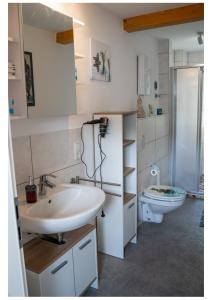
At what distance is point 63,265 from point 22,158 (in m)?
0.72

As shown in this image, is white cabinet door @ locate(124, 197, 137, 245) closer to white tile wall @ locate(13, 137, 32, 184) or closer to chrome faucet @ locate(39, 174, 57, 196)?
chrome faucet @ locate(39, 174, 57, 196)

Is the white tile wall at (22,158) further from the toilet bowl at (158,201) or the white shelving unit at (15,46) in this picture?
the toilet bowl at (158,201)

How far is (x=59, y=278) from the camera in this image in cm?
150

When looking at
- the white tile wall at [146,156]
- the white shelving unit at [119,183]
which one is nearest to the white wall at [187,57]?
the white tile wall at [146,156]

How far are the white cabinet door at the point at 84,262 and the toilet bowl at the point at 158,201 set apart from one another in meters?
1.17

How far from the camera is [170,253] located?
2.41 m

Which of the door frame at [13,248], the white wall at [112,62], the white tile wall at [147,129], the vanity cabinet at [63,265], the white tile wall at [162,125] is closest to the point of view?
the door frame at [13,248]

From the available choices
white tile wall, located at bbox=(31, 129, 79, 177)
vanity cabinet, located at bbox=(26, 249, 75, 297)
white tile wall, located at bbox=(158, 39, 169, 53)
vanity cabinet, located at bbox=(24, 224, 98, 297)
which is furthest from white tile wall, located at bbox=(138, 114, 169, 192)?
vanity cabinet, located at bbox=(26, 249, 75, 297)

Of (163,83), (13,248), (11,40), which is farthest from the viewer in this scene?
(163,83)

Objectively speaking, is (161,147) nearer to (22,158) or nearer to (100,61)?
(100,61)

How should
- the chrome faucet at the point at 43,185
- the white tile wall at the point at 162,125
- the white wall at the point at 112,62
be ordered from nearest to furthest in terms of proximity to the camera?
1. the chrome faucet at the point at 43,185
2. the white wall at the point at 112,62
3. the white tile wall at the point at 162,125

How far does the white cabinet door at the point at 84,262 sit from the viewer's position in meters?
1.66

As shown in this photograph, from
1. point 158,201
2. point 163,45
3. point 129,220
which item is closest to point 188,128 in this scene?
point 163,45
